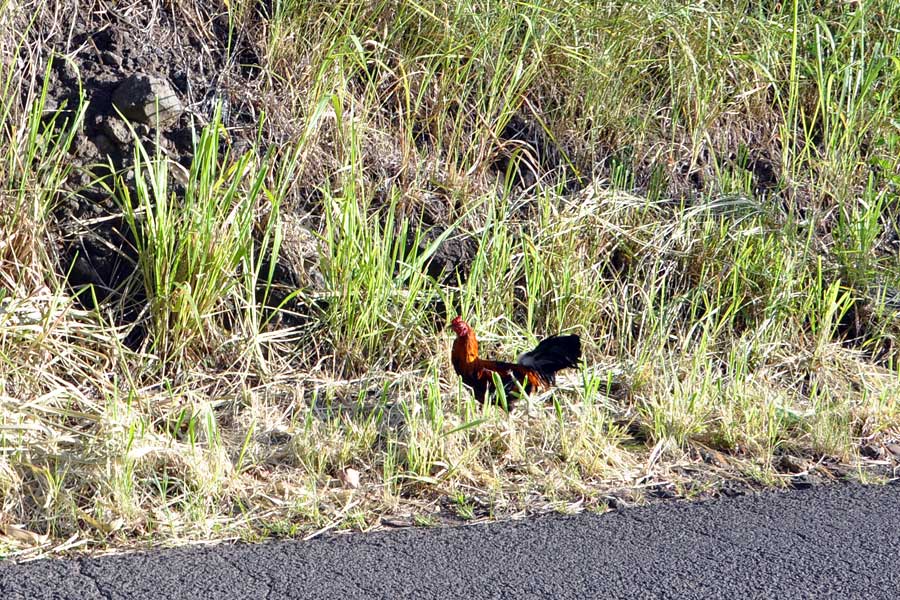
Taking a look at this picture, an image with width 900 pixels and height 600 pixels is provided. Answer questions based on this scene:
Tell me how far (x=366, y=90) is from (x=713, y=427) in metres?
2.34

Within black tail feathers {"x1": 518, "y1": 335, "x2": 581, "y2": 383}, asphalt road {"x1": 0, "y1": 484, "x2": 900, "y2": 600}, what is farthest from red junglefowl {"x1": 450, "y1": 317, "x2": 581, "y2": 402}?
asphalt road {"x1": 0, "y1": 484, "x2": 900, "y2": 600}

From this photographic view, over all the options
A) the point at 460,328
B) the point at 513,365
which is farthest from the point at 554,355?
the point at 460,328

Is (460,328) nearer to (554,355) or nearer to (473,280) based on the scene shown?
(554,355)

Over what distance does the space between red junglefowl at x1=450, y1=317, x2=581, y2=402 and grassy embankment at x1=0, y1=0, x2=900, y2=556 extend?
0.35 ft

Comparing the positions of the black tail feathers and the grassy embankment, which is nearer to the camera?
the grassy embankment

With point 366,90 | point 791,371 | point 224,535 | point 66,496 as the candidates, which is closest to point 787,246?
point 791,371

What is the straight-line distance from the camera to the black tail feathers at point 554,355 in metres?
3.87

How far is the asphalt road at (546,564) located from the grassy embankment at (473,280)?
0.15 meters

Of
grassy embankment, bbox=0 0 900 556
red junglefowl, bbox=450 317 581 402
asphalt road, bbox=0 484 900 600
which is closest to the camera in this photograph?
asphalt road, bbox=0 484 900 600

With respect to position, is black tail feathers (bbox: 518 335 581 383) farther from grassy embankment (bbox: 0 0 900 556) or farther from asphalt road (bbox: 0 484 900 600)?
asphalt road (bbox: 0 484 900 600)

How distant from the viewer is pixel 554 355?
3902 millimetres

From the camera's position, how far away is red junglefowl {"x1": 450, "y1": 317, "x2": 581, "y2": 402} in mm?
3863

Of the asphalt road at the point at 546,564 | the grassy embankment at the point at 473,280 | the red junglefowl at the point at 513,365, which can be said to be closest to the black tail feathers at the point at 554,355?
the red junglefowl at the point at 513,365

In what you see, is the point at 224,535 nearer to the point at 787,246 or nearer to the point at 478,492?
the point at 478,492
